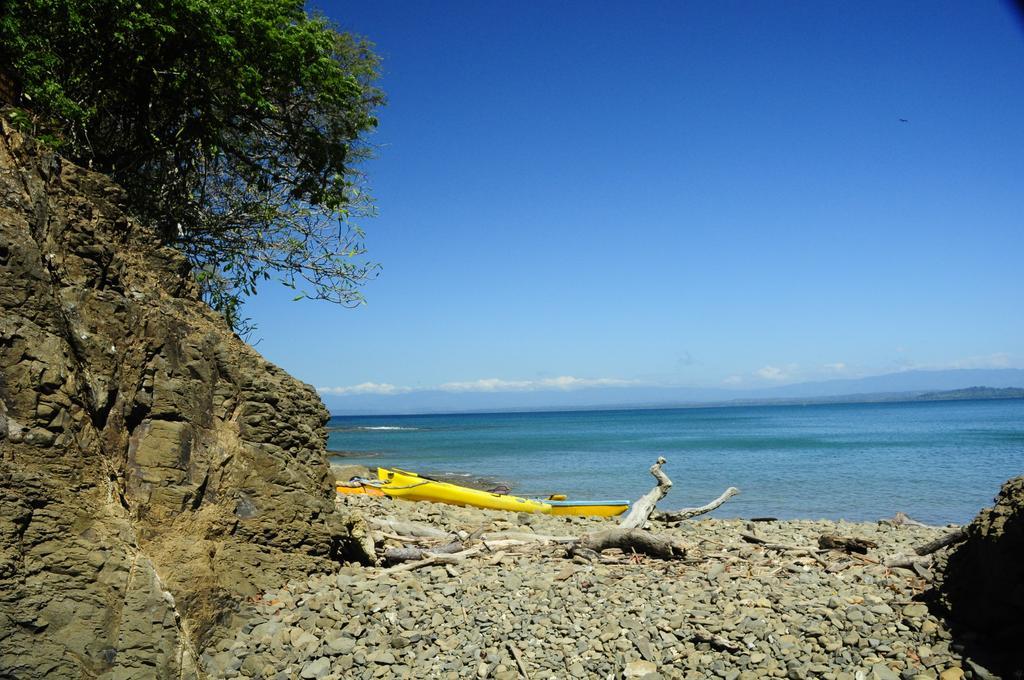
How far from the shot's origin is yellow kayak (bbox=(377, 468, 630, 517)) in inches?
694

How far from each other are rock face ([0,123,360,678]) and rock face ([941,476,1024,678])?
6401mm

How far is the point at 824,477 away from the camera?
101 ft

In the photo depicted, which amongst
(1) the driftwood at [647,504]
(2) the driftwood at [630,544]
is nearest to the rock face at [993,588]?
(2) the driftwood at [630,544]

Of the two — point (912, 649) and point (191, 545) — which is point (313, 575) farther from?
point (912, 649)

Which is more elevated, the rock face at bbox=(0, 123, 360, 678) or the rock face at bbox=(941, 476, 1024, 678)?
the rock face at bbox=(0, 123, 360, 678)

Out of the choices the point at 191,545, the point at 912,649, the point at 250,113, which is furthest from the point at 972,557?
the point at 250,113

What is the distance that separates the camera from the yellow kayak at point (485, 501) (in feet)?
57.8

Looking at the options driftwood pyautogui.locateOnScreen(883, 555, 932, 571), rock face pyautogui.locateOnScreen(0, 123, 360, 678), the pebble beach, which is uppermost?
rock face pyautogui.locateOnScreen(0, 123, 360, 678)

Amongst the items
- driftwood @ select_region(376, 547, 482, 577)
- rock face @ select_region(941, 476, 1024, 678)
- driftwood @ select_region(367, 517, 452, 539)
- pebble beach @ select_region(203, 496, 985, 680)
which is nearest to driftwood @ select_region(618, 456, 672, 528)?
driftwood @ select_region(367, 517, 452, 539)

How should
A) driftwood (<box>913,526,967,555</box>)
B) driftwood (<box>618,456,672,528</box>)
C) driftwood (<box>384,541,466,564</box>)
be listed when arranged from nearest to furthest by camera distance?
1. driftwood (<box>913,526,967,555</box>)
2. driftwood (<box>384,541,466,564</box>)
3. driftwood (<box>618,456,672,528</box>)

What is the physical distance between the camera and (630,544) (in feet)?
32.3

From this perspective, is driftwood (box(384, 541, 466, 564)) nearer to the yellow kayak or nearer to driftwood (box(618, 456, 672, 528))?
driftwood (box(618, 456, 672, 528))

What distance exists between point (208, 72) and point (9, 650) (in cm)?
656

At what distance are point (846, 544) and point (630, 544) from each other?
2.92 m
